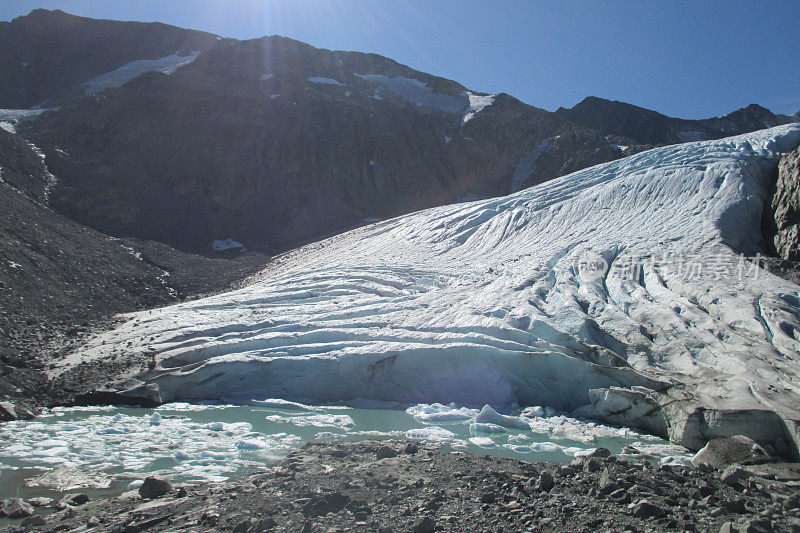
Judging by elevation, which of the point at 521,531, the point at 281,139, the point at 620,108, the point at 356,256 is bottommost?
the point at 521,531

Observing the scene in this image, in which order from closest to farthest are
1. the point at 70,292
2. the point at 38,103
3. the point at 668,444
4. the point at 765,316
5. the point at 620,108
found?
the point at 668,444 → the point at 765,316 → the point at 70,292 → the point at 38,103 → the point at 620,108

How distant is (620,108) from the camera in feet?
204

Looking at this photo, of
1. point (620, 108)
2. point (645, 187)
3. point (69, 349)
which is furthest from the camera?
point (620, 108)

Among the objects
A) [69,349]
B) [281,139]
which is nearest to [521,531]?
[69,349]

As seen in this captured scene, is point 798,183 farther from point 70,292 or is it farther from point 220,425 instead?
point 70,292

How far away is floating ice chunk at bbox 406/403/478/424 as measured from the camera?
A: 28.2ft

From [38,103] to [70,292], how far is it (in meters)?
41.8

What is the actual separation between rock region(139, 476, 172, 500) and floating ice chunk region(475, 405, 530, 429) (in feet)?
15.7

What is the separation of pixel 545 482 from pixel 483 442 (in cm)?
256

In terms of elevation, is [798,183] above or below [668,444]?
above

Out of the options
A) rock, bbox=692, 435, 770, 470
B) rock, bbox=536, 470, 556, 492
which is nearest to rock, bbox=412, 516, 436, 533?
rock, bbox=536, 470, 556, 492

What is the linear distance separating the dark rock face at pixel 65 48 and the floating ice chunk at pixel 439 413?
166 ft

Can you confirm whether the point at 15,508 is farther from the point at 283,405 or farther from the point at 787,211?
the point at 787,211

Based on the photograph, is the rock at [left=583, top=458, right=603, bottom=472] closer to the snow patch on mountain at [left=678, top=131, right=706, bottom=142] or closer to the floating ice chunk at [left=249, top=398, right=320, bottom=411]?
the floating ice chunk at [left=249, top=398, right=320, bottom=411]
